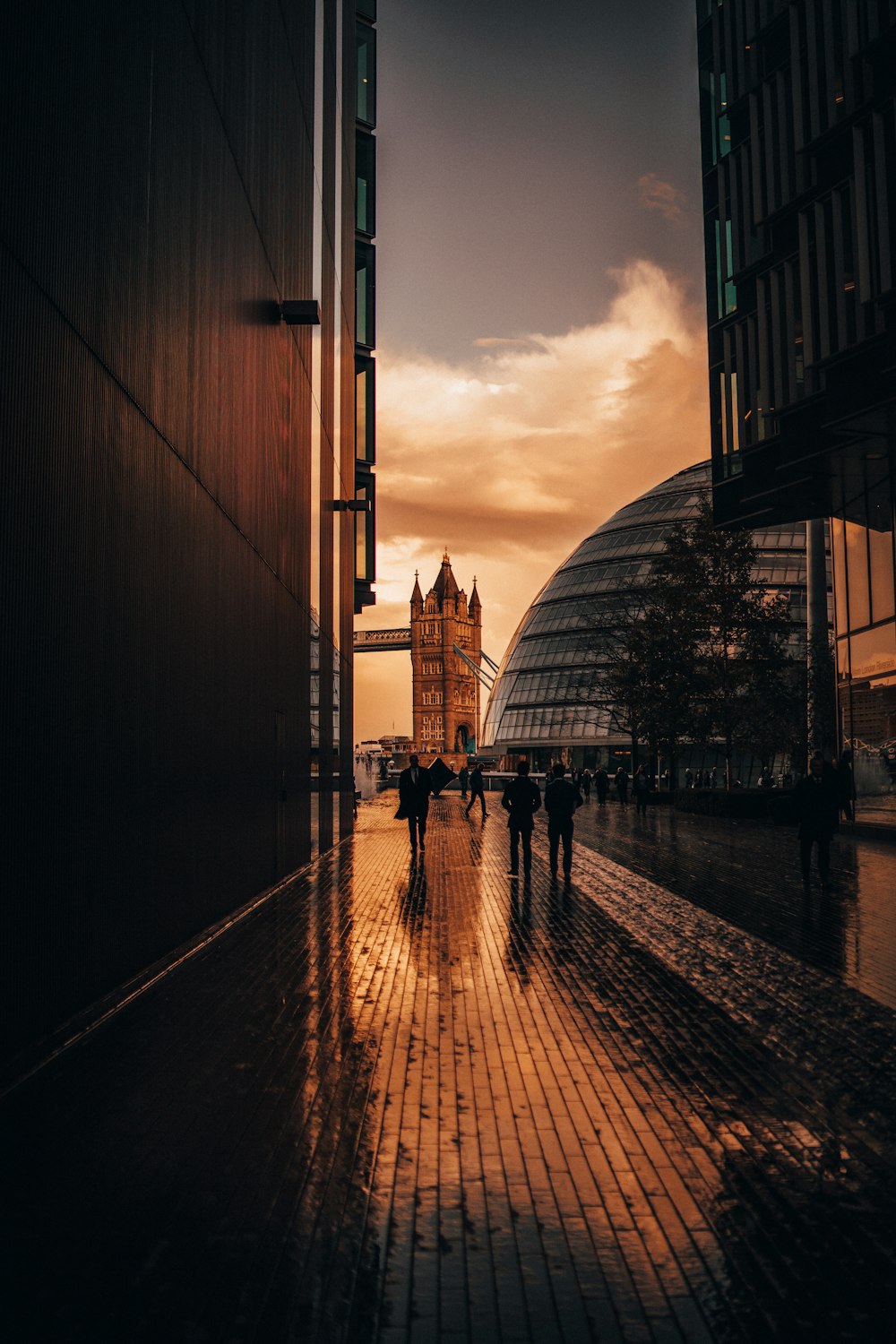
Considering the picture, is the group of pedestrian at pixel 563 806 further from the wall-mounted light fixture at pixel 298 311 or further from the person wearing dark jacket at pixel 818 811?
the wall-mounted light fixture at pixel 298 311

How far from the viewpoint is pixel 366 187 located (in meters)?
38.0

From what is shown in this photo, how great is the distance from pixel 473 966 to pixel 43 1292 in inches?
250

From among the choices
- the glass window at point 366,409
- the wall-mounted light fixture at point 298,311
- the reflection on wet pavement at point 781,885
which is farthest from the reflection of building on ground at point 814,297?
the glass window at point 366,409

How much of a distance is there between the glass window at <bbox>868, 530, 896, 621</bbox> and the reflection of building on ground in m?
0.06

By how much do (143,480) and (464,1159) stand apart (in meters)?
6.54

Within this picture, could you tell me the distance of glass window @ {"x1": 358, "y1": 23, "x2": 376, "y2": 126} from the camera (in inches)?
1463

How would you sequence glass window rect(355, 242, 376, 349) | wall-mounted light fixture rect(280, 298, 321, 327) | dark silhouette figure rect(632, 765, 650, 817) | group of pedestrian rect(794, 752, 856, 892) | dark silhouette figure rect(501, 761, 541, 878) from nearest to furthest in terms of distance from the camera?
group of pedestrian rect(794, 752, 856, 892) < dark silhouette figure rect(501, 761, 541, 878) < wall-mounted light fixture rect(280, 298, 321, 327) < glass window rect(355, 242, 376, 349) < dark silhouette figure rect(632, 765, 650, 817)

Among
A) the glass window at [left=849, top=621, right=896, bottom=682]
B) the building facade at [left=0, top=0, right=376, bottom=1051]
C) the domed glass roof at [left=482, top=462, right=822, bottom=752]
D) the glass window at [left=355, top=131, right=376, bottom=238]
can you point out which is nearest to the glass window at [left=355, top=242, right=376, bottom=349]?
the glass window at [left=355, top=131, right=376, bottom=238]

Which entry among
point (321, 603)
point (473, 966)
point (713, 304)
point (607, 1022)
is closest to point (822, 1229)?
point (607, 1022)

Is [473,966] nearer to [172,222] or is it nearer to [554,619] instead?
[172,222]

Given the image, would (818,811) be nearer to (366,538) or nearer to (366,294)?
(366,538)

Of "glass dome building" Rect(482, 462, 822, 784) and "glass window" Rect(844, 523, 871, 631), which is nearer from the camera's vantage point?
"glass window" Rect(844, 523, 871, 631)

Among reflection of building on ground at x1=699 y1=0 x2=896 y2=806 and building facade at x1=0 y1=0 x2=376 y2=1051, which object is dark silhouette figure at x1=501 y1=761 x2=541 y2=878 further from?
reflection of building on ground at x1=699 y1=0 x2=896 y2=806

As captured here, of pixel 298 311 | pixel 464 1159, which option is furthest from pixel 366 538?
pixel 464 1159
